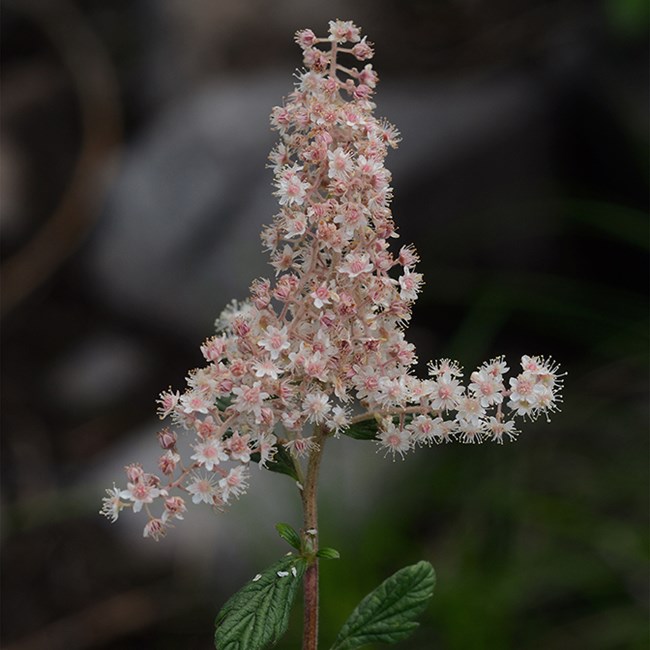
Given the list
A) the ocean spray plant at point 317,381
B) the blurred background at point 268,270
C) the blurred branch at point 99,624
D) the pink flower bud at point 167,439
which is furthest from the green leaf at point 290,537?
the blurred branch at point 99,624

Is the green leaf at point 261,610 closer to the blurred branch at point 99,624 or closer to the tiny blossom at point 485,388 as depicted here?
the tiny blossom at point 485,388

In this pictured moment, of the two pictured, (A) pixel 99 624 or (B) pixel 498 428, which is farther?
(A) pixel 99 624

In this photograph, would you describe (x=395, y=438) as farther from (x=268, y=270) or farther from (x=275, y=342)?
(x=268, y=270)

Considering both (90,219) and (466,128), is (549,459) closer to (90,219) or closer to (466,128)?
(466,128)

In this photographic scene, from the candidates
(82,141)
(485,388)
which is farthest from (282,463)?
(82,141)

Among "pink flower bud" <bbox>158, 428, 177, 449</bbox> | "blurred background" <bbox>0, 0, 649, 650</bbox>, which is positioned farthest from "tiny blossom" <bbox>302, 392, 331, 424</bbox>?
"blurred background" <bbox>0, 0, 649, 650</bbox>
